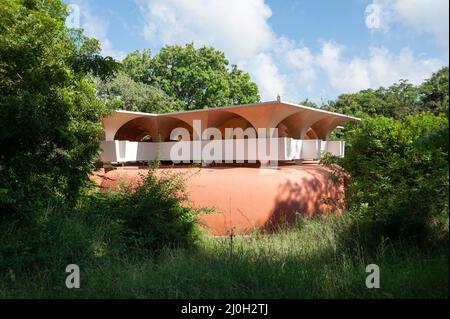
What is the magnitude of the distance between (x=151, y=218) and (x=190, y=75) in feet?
88.5

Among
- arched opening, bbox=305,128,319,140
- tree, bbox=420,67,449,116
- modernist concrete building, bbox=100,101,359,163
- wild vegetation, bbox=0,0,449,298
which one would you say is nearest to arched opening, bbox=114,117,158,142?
modernist concrete building, bbox=100,101,359,163

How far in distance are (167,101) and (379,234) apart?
24.2 meters

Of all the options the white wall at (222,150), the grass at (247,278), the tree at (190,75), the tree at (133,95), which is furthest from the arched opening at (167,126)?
the tree at (190,75)

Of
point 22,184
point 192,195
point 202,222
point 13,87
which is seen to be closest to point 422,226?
point 202,222

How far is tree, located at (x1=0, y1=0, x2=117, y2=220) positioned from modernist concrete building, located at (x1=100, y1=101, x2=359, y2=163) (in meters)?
3.85

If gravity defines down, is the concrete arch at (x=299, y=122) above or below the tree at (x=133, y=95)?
below

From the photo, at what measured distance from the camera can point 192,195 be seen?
31.2 feet

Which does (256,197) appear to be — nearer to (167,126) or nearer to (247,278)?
(247,278)

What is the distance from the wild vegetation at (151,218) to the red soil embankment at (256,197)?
52cm

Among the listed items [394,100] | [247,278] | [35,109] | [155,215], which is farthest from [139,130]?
[394,100]

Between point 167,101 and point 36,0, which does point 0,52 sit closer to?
point 36,0

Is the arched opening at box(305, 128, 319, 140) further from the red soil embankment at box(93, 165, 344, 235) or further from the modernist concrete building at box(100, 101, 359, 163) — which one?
the red soil embankment at box(93, 165, 344, 235)

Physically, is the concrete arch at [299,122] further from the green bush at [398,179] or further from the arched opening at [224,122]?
the green bush at [398,179]

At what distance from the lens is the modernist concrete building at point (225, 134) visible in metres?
12.7
